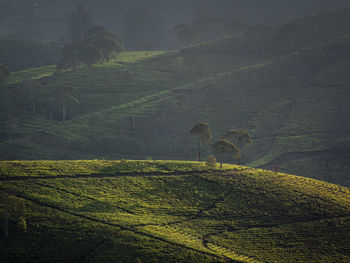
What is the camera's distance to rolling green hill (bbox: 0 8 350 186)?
13125 centimetres

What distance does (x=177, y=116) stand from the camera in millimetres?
161000

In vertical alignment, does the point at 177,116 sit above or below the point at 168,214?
above

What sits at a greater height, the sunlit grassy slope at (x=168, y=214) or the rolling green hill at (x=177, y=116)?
the rolling green hill at (x=177, y=116)

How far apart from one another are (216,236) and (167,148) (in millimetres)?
81584

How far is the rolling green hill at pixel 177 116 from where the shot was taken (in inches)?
5167

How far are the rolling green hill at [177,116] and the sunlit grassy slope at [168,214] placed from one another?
151 ft

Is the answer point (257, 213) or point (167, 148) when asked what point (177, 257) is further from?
point (167, 148)

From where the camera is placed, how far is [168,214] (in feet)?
221

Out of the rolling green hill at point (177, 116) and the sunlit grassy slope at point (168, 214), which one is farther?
the rolling green hill at point (177, 116)

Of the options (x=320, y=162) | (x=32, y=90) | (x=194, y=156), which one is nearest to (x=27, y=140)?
(x=32, y=90)

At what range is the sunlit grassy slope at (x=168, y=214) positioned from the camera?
2114 inches

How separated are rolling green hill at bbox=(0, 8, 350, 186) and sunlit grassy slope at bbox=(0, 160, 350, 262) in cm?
4603

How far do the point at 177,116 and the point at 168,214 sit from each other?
9630 centimetres

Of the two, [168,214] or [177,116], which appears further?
[177,116]
